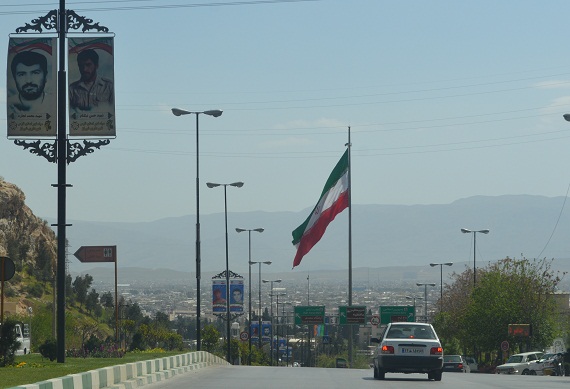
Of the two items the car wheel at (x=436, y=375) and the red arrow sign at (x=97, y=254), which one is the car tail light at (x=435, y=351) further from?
the red arrow sign at (x=97, y=254)

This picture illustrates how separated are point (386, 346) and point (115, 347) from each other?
17.7 metres

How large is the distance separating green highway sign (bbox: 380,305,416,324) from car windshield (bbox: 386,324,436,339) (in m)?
50.2

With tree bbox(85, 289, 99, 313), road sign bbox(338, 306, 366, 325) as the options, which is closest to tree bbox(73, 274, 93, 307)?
tree bbox(85, 289, 99, 313)

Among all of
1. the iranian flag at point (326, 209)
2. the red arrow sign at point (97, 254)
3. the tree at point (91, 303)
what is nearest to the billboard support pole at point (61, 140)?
the iranian flag at point (326, 209)

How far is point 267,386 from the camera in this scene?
23562mm

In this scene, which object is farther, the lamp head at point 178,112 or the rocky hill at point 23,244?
the rocky hill at point 23,244

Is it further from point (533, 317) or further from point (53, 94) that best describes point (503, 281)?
point (53, 94)

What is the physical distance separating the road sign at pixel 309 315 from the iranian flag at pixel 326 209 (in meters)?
30.8

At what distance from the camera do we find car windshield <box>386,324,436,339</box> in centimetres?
3055

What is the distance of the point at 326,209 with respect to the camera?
182 feet

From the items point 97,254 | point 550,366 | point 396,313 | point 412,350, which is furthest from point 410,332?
point 396,313

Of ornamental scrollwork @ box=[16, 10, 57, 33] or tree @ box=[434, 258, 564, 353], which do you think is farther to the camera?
tree @ box=[434, 258, 564, 353]

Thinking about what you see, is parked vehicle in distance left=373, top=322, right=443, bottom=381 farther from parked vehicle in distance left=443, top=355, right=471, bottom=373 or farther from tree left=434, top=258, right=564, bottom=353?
tree left=434, top=258, right=564, bottom=353

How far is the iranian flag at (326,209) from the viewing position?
54.1 metres
